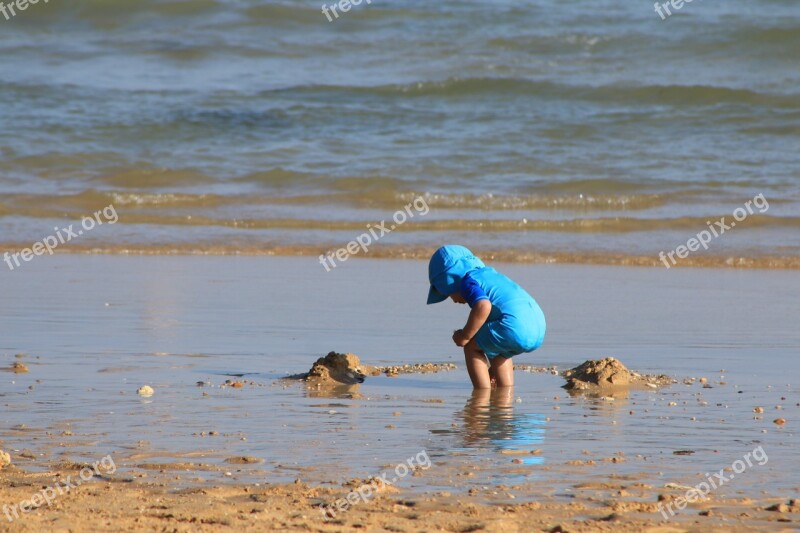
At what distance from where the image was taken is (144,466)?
11.7 feet

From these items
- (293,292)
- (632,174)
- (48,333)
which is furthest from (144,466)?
(632,174)

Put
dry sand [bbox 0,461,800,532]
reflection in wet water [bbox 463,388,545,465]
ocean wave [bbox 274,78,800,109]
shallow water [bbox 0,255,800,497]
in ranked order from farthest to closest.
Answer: ocean wave [bbox 274,78,800,109] → reflection in wet water [bbox 463,388,545,465] → shallow water [bbox 0,255,800,497] → dry sand [bbox 0,461,800,532]

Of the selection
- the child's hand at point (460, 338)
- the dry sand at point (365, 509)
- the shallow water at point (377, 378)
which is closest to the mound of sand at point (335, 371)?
the shallow water at point (377, 378)

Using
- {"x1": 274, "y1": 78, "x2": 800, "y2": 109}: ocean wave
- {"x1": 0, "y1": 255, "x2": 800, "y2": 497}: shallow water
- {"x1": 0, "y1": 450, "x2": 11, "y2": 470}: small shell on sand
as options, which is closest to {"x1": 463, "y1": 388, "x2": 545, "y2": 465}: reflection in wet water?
{"x1": 0, "y1": 255, "x2": 800, "y2": 497}: shallow water

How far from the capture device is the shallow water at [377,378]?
3.76 m

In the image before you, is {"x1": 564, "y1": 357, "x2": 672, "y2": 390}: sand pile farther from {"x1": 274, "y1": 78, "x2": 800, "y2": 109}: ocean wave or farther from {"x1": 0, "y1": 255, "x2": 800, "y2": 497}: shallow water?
{"x1": 274, "y1": 78, "x2": 800, "y2": 109}: ocean wave

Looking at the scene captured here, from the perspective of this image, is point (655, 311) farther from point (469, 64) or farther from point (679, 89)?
point (469, 64)

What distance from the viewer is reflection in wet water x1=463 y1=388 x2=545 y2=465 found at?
3934 millimetres

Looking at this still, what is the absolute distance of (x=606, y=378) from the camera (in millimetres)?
5285

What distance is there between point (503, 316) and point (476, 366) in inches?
10.8

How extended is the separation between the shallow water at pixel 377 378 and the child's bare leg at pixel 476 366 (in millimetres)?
106

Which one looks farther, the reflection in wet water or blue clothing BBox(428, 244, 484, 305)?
blue clothing BBox(428, 244, 484, 305)

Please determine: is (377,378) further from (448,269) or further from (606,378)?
(606,378)

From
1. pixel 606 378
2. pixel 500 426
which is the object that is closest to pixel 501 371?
pixel 606 378
